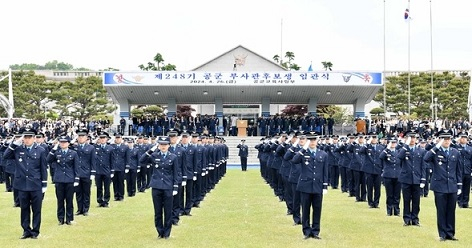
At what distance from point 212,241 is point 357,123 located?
1463 inches

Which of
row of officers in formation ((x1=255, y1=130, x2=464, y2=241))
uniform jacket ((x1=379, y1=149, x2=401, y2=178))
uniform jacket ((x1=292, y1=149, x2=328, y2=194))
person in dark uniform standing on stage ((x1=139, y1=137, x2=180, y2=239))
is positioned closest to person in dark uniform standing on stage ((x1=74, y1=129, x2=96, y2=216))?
person in dark uniform standing on stage ((x1=139, y1=137, x2=180, y2=239))

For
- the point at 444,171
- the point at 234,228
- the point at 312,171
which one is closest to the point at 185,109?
the point at 234,228

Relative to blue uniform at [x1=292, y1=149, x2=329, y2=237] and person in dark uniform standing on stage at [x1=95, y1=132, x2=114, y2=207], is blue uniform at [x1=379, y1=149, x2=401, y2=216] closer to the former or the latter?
blue uniform at [x1=292, y1=149, x2=329, y2=237]

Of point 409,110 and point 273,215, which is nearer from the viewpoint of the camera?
point 273,215

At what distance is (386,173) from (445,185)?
12.9 feet

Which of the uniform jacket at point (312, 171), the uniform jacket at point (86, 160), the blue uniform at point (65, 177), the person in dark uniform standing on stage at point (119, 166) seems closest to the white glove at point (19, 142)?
the blue uniform at point (65, 177)

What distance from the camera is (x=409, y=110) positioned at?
67.2 m

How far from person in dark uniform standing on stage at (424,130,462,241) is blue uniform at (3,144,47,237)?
7443mm

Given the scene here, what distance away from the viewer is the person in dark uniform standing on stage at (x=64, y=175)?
14.7m

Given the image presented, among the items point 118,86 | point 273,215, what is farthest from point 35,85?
point 273,215

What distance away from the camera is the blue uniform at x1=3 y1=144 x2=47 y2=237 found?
42.0ft

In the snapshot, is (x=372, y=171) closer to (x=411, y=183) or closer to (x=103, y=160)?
(x=411, y=183)

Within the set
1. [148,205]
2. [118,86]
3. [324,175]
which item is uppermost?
[118,86]

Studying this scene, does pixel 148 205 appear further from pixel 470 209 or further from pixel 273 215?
pixel 470 209
